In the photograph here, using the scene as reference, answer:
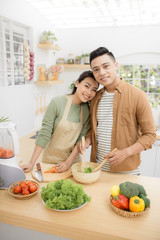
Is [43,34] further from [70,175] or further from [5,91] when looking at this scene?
[70,175]

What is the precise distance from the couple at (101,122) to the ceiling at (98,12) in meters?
1.30

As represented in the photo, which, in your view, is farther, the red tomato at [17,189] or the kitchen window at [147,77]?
the kitchen window at [147,77]

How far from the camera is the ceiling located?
2336 mm

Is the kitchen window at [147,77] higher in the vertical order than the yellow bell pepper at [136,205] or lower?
higher

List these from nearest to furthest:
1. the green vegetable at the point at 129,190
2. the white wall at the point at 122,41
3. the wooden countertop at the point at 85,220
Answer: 1. the wooden countertop at the point at 85,220
2. the green vegetable at the point at 129,190
3. the white wall at the point at 122,41

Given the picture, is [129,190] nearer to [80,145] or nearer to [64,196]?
[64,196]

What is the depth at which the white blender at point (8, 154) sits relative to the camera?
1.13 meters

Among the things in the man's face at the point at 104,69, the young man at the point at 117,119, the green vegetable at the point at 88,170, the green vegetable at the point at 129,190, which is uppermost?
the man's face at the point at 104,69

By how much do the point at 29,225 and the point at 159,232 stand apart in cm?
53

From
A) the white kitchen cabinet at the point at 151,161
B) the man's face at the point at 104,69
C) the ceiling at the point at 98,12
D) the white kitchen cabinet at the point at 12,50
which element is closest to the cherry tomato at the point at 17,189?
the man's face at the point at 104,69

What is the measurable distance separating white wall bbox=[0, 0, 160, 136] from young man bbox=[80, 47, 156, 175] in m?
1.32

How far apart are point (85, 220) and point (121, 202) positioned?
0.56ft

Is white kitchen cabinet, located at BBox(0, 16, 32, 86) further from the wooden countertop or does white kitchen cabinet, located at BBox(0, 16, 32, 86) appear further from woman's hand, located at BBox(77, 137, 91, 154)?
the wooden countertop

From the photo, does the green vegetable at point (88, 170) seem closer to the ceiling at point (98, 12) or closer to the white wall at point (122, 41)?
the ceiling at point (98, 12)
